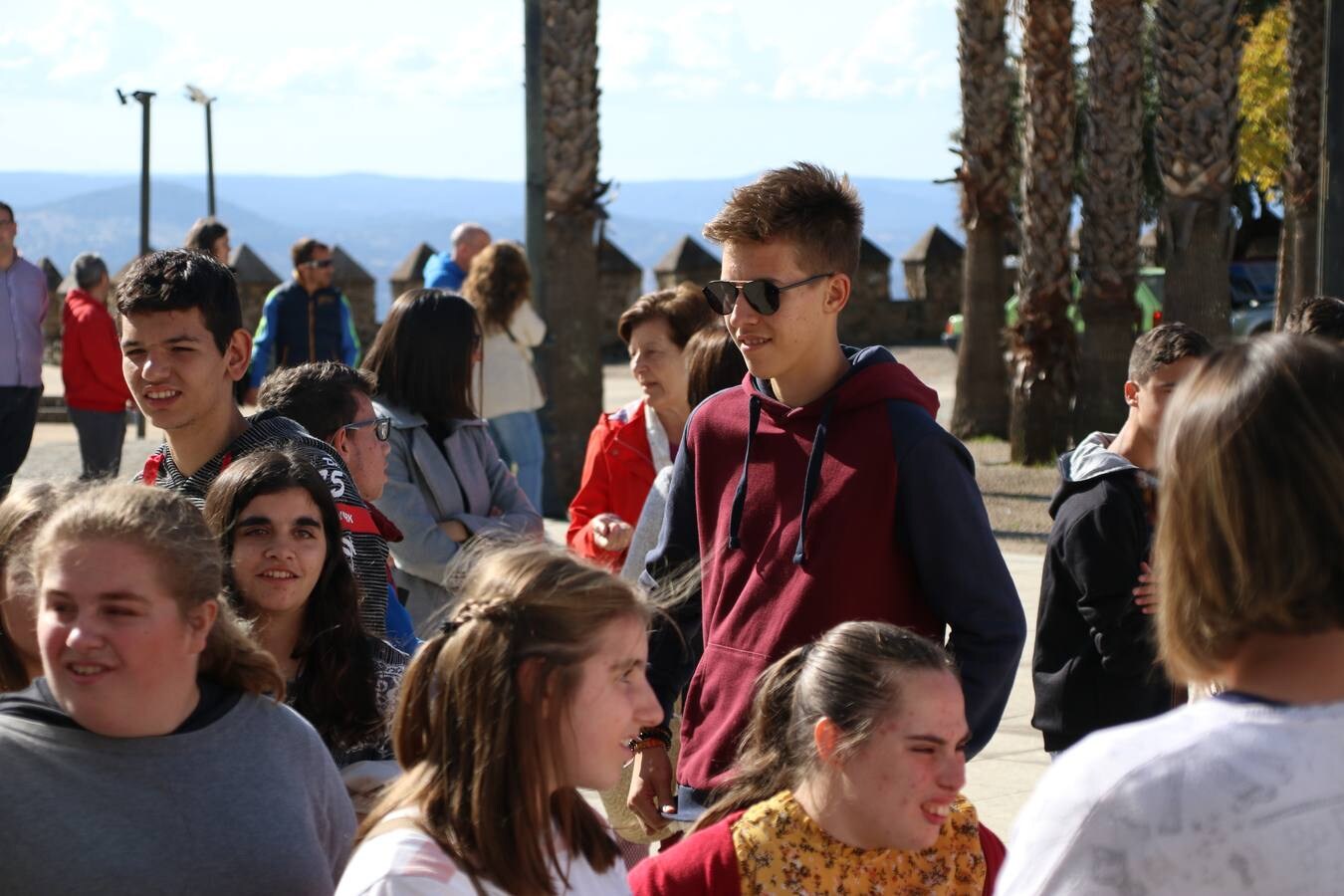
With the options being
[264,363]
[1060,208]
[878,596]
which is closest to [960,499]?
[878,596]

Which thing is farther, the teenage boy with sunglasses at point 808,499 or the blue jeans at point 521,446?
the blue jeans at point 521,446

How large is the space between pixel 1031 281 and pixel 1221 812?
43.8 feet

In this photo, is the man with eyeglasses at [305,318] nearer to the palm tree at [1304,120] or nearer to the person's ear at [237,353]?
the person's ear at [237,353]

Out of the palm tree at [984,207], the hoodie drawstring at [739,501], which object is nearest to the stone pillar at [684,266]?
the palm tree at [984,207]

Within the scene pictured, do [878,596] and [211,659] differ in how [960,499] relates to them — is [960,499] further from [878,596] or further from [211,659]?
[211,659]

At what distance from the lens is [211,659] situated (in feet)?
8.56

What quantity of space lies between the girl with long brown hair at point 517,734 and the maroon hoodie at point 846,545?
2.70 ft

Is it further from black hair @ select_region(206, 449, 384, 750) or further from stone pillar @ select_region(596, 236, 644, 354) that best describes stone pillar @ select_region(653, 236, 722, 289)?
black hair @ select_region(206, 449, 384, 750)

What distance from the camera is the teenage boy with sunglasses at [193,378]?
3.79 meters

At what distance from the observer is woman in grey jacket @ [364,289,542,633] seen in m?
5.03

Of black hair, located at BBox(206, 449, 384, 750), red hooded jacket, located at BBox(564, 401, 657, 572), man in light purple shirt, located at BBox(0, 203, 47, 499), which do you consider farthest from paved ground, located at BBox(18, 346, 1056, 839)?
red hooded jacket, located at BBox(564, 401, 657, 572)

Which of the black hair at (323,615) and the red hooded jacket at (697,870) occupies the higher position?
the black hair at (323,615)

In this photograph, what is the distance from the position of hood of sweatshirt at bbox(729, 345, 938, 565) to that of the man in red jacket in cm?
888

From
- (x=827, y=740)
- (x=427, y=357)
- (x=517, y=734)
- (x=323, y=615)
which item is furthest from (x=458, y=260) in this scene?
(x=517, y=734)
